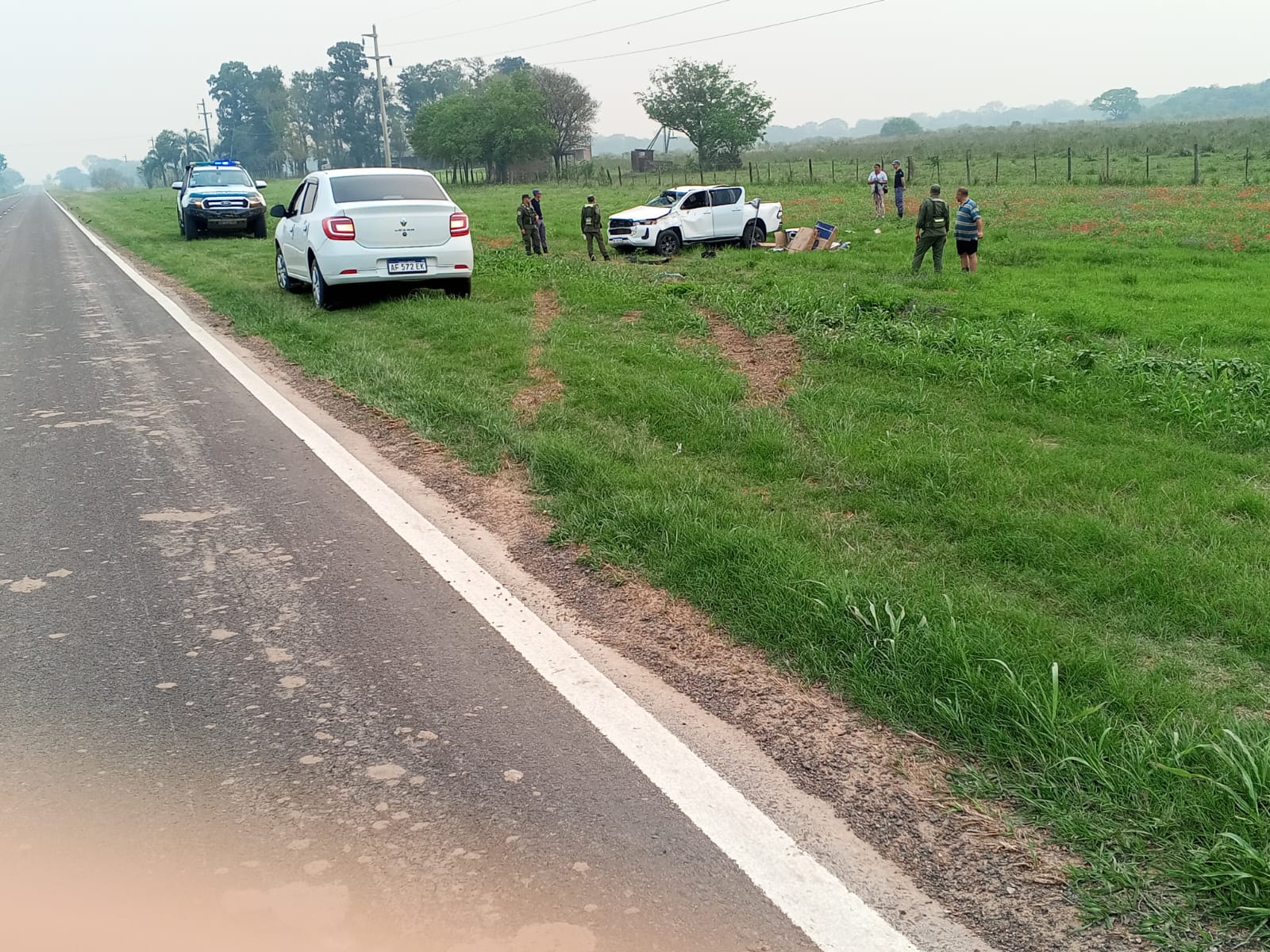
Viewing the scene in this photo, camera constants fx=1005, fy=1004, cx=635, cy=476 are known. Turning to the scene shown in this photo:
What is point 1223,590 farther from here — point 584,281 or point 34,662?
point 584,281

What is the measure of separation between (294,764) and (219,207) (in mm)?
25178

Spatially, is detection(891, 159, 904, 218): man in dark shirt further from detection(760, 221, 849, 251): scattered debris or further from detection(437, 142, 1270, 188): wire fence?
detection(437, 142, 1270, 188): wire fence

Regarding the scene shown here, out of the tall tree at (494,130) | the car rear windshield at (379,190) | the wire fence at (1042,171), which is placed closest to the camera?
the car rear windshield at (379,190)

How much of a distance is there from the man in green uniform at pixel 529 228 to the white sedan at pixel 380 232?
21.8ft

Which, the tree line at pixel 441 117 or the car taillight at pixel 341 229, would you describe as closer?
the car taillight at pixel 341 229

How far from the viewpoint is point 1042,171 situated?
4075 cm

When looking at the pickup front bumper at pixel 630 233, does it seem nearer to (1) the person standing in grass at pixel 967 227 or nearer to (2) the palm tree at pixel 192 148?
(1) the person standing in grass at pixel 967 227

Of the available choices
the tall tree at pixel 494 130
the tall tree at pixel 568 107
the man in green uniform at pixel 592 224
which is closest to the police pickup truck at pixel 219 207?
the man in green uniform at pixel 592 224

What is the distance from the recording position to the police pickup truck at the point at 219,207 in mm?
25250

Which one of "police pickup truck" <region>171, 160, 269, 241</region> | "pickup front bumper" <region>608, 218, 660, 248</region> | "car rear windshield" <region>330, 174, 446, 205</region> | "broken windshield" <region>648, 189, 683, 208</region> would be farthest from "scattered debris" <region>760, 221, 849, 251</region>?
"police pickup truck" <region>171, 160, 269, 241</region>

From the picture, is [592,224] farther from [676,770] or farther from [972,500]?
[676,770]

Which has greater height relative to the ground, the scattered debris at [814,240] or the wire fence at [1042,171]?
the wire fence at [1042,171]

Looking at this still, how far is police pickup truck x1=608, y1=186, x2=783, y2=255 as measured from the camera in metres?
20.9

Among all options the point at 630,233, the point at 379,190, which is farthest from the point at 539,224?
the point at 379,190
